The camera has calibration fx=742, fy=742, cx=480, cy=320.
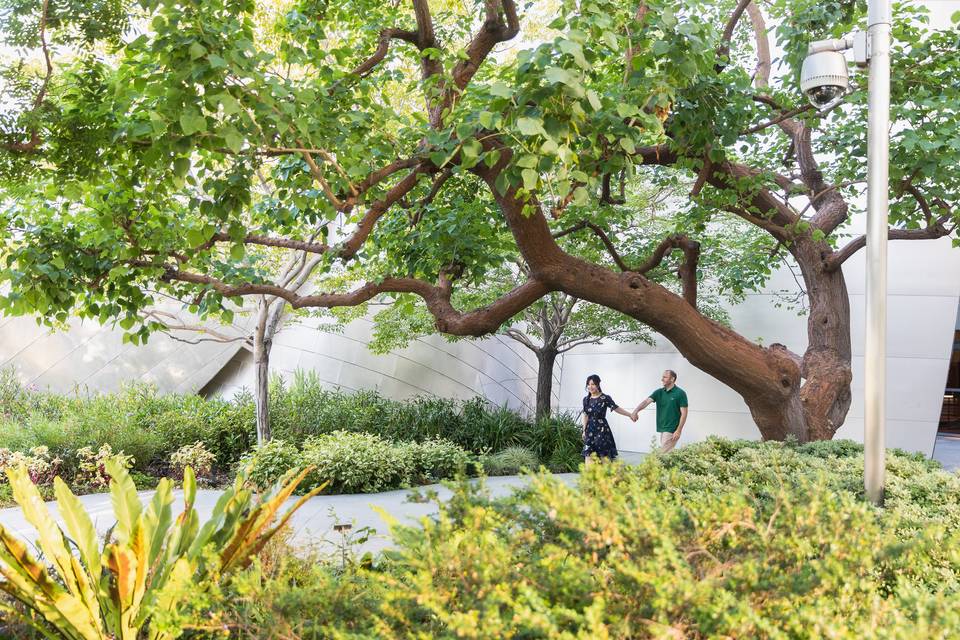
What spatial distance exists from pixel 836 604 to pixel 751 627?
457mm

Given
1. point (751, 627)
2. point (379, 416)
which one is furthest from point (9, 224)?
point (379, 416)

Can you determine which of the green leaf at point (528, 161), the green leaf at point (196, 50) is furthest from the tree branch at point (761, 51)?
the green leaf at point (196, 50)

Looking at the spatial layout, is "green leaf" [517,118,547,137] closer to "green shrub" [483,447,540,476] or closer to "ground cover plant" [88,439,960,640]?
"ground cover plant" [88,439,960,640]

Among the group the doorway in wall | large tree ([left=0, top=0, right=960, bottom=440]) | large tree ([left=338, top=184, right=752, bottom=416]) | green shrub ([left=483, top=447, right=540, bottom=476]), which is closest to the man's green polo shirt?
large tree ([left=0, top=0, right=960, bottom=440])

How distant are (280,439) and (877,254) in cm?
1048

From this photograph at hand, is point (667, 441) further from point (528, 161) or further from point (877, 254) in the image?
point (528, 161)

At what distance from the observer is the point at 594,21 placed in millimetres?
3568

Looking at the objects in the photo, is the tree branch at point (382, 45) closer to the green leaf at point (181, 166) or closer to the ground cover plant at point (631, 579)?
the green leaf at point (181, 166)

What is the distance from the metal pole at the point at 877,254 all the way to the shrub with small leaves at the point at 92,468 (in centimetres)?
920

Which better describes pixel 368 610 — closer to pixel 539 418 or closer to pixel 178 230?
pixel 178 230

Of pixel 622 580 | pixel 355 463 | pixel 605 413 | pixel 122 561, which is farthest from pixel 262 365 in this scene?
pixel 622 580

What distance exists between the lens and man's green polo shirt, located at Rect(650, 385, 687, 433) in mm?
9273

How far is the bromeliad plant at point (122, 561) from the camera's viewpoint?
2908mm

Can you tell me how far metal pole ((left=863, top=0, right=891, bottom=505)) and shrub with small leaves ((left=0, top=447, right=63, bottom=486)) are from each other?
31.6 ft
